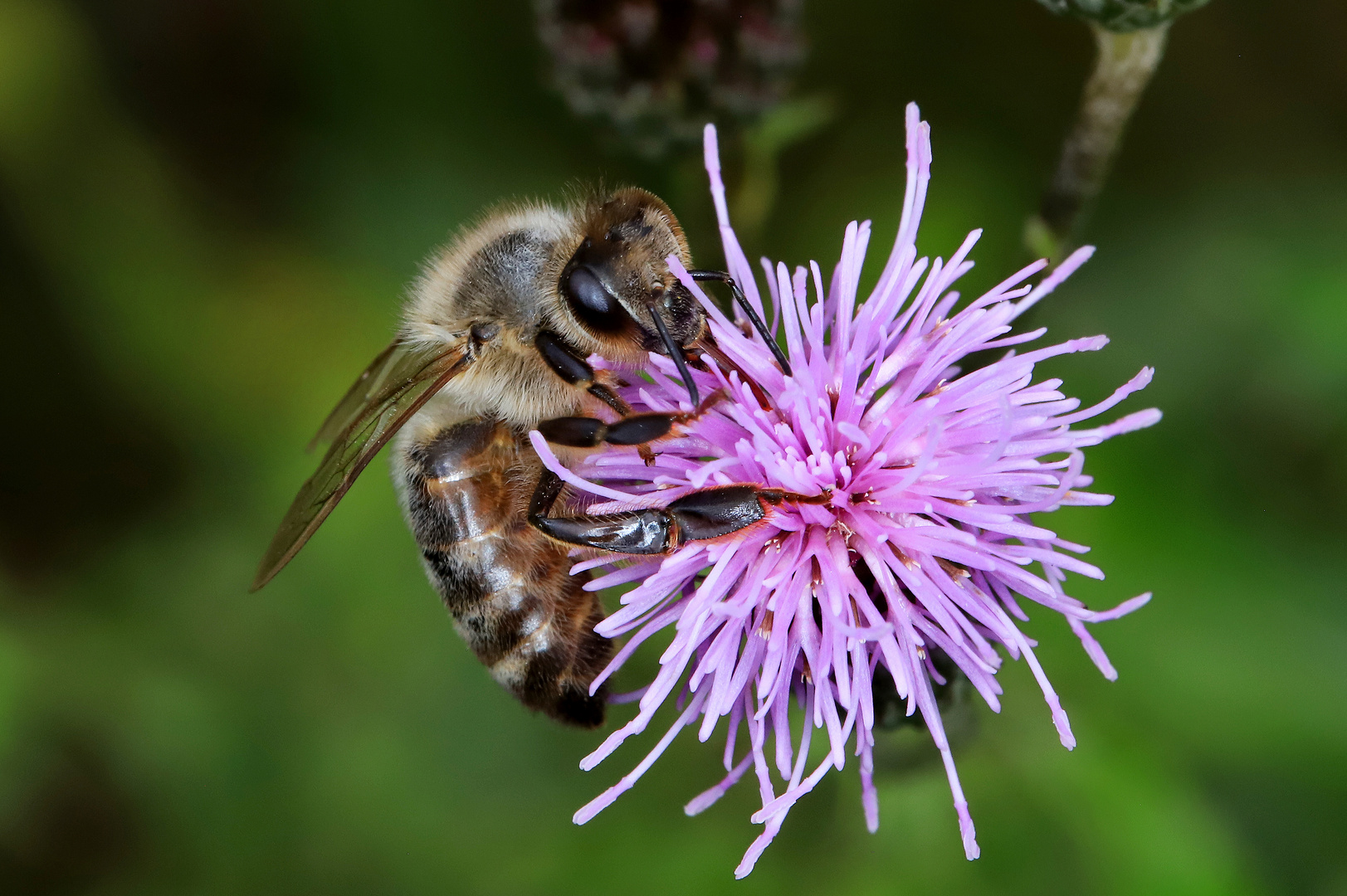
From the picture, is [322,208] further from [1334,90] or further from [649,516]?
[1334,90]

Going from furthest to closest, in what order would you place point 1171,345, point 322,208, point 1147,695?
1. point 322,208
2. point 1171,345
3. point 1147,695

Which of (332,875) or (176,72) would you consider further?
(176,72)

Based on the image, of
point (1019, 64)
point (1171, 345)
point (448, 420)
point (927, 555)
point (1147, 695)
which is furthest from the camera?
point (1019, 64)

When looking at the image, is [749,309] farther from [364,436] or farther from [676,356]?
[364,436]

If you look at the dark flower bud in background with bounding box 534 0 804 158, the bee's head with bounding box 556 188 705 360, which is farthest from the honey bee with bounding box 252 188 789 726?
the dark flower bud in background with bounding box 534 0 804 158

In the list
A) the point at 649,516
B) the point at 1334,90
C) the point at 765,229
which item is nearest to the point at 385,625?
the point at 765,229

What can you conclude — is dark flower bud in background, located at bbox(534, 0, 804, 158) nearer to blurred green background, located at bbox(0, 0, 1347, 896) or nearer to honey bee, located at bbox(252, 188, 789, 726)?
blurred green background, located at bbox(0, 0, 1347, 896)

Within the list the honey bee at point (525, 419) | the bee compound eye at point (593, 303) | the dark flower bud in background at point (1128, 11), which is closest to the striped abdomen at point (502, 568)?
the honey bee at point (525, 419)
